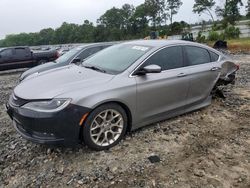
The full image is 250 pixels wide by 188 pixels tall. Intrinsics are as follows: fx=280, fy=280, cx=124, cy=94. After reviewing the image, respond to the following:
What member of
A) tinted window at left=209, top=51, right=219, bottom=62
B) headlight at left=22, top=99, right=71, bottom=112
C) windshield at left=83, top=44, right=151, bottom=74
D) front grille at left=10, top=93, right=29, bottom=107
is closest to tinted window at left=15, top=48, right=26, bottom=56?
windshield at left=83, top=44, right=151, bottom=74

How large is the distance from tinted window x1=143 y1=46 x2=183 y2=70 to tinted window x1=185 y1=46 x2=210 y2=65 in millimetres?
242

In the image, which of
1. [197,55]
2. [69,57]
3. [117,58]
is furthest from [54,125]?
[69,57]

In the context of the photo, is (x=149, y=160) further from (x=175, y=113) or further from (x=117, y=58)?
(x=117, y=58)

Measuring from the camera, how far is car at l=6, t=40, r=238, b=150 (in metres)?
3.69

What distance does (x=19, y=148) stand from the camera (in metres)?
4.35

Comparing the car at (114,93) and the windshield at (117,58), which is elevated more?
the windshield at (117,58)

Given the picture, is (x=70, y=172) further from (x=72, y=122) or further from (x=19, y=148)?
(x=19, y=148)

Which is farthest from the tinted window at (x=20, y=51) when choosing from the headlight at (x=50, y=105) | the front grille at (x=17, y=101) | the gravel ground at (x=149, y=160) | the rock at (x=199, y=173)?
the rock at (x=199, y=173)

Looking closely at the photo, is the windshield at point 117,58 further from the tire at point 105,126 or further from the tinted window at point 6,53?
the tinted window at point 6,53

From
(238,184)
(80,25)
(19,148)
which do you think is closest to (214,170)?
(238,184)

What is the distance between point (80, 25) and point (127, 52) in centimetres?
8026

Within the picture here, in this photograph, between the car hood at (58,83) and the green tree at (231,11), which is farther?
the green tree at (231,11)

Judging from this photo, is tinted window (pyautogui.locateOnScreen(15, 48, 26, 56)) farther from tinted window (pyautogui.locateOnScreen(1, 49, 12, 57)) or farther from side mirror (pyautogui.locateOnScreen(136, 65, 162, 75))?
side mirror (pyautogui.locateOnScreen(136, 65, 162, 75))

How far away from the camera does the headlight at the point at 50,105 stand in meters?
3.63
